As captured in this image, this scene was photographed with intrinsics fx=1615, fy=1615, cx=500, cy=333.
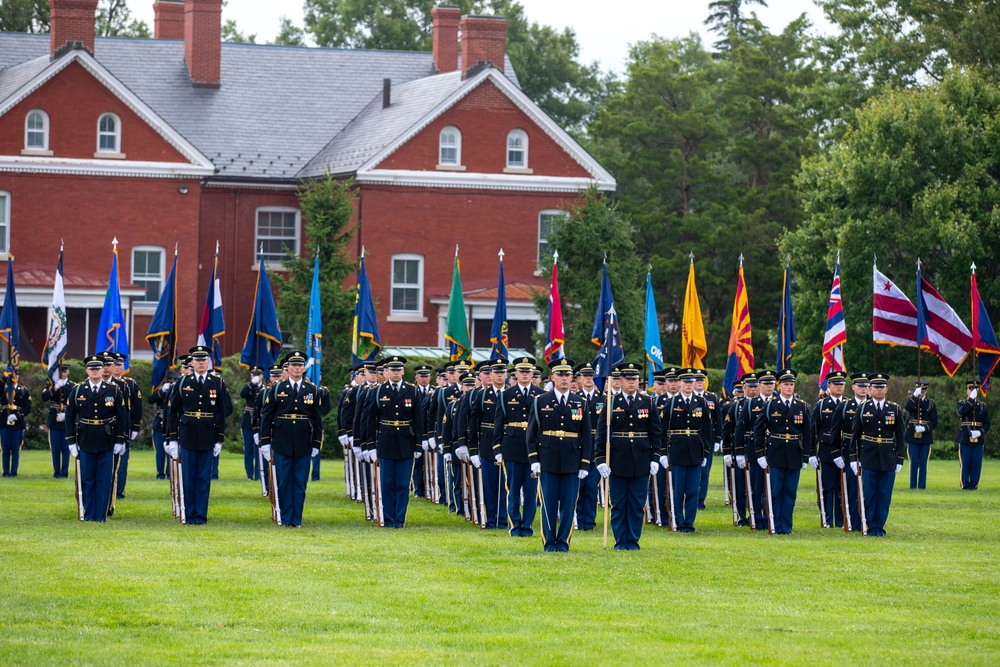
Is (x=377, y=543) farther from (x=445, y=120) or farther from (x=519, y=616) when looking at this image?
(x=445, y=120)

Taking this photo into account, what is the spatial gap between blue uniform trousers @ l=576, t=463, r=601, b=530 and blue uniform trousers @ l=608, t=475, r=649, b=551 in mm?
2510

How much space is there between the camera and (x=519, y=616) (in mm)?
12375

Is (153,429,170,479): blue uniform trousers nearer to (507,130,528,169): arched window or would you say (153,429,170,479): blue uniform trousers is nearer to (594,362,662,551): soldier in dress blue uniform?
(594,362,662,551): soldier in dress blue uniform

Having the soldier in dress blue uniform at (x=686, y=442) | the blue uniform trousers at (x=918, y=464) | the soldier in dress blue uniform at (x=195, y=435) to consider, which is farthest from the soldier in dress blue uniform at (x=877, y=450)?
the blue uniform trousers at (x=918, y=464)

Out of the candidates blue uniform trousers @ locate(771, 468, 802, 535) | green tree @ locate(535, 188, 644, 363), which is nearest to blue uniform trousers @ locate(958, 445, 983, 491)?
blue uniform trousers @ locate(771, 468, 802, 535)

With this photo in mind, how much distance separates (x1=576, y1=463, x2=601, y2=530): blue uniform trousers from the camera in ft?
64.8

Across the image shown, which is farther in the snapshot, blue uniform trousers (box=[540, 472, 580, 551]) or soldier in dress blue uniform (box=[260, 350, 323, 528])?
soldier in dress blue uniform (box=[260, 350, 323, 528])

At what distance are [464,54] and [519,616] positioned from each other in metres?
37.5

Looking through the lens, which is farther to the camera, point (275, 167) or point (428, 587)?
point (275, 167)

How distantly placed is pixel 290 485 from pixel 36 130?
93.4ft

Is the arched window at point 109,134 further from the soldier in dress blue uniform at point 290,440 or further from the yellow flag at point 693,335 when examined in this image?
the soldier in dress blue uniform at point 290,440

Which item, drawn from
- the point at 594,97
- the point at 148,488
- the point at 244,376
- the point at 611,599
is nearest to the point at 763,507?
the point at 611,599

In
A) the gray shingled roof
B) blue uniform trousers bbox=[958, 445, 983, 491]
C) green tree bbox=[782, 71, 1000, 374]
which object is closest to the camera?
blue uniform trousers bbox=[958, 445, 983, 491]

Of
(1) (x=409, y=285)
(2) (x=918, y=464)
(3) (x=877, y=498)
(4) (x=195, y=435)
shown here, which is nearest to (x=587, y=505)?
(3) (x=877, y=498)
